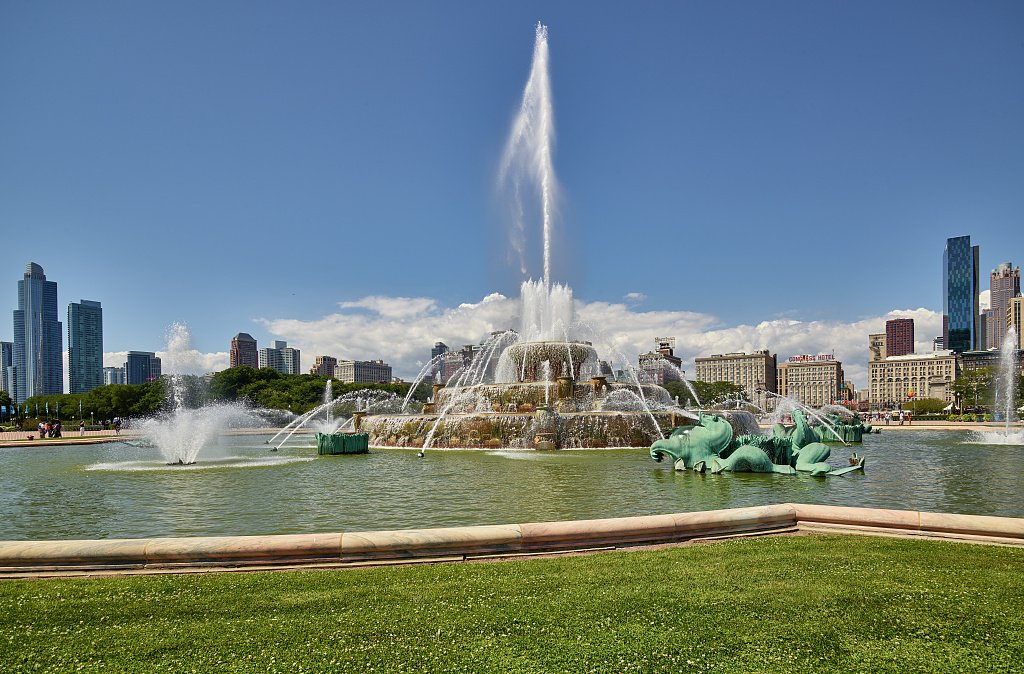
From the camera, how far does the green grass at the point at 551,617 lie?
4.66 metres

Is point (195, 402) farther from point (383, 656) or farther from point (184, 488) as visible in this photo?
point (383, 656)

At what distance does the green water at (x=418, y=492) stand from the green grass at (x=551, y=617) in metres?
3.68

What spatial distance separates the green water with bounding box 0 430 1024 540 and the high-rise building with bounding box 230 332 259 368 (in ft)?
364

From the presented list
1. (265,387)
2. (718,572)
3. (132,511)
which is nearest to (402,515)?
(132,511)

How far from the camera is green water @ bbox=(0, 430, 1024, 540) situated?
10906mm

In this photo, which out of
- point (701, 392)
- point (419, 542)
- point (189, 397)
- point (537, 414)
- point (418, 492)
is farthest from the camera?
point (701, 392)

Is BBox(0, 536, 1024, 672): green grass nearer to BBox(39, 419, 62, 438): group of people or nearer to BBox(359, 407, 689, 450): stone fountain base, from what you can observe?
BBox(359, 407, 689, 450): stone fountain base

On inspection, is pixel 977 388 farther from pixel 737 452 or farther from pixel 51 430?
pixel 51 430

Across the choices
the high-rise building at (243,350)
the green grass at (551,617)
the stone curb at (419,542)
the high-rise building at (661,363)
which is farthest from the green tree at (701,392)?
the green grass at (551,617)

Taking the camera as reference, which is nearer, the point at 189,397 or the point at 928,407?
the point at 189,397

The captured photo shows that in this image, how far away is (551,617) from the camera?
5.42 meters

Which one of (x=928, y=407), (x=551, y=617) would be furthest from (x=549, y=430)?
(x=928, y=407)

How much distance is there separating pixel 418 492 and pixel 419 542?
685 centimetres

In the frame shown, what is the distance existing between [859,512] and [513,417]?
20189mm
